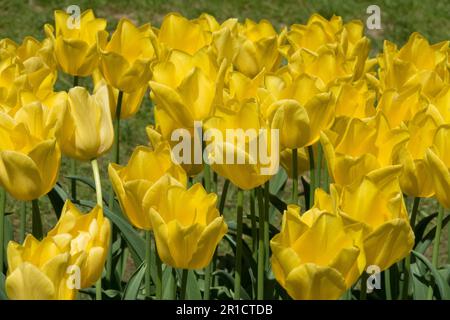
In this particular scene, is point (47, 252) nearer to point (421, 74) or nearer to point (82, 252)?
point (82, 252)

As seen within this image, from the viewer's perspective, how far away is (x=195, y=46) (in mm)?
2777

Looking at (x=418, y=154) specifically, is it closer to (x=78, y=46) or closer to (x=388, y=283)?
(x=388, y=283)

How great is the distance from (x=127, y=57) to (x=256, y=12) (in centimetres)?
391

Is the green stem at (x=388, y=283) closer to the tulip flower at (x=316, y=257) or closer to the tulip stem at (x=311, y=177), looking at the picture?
the tulip stem at (x=311, y=177)

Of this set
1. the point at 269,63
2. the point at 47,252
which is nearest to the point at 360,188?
the point at 47,252

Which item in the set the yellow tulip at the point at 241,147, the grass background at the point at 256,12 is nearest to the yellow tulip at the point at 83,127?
the yellow tulip at the point at 241,147

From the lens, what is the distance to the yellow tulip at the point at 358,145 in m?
2.07

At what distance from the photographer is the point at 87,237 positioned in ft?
6.11

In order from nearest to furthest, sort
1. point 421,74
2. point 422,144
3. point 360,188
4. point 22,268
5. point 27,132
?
1. point 22,268
2. point 360,188
3. point 27,132
4. point 422,144
5. point 421,74

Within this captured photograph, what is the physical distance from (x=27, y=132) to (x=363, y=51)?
108 centimetres

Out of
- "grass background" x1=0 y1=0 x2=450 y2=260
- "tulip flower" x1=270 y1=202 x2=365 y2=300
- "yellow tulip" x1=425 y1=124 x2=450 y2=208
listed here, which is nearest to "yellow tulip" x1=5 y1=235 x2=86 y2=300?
"tulip flower" x1=270 y1=202 x2=365 y2=300

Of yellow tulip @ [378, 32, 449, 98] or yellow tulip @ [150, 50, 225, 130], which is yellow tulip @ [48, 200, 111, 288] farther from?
yellow tulip @ [378, 32, 449, 98]

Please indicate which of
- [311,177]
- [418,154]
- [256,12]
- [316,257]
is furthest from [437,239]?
[256,12]

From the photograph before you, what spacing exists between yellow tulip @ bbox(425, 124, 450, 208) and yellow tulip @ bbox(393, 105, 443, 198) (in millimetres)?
75
